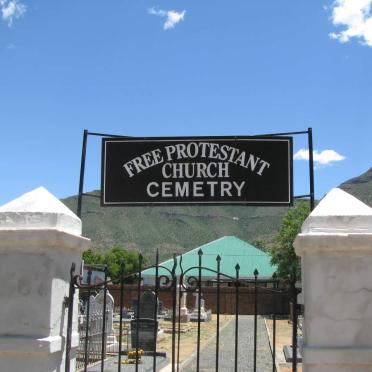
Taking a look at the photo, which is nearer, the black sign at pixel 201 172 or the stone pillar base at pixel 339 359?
the stone pillar base at pixel 339 359

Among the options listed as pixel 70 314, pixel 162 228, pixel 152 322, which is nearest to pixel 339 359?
pixel 70 314

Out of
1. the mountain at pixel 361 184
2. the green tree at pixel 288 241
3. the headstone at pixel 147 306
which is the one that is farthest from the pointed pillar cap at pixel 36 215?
the mountain at pixel 361 184

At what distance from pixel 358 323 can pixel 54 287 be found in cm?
248

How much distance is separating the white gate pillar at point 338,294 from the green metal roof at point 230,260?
46550 mm

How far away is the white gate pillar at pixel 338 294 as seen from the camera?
4.15 metres

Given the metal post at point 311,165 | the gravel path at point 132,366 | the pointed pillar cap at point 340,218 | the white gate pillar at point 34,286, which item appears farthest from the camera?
the gravel path at point 132,366

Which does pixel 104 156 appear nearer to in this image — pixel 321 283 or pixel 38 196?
pixel 38 196

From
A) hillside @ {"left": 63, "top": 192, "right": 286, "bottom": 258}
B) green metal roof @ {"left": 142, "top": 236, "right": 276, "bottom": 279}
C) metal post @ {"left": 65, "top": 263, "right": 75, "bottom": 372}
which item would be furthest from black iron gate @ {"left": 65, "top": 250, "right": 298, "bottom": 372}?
hillside @ {"left": 63, "top": 192, "right": 286, "bottom": 258}

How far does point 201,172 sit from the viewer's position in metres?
5.88

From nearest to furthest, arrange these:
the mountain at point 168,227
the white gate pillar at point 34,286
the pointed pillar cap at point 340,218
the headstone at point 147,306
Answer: the pointed pillar cap at point 340,218, the white gate pillar at point 34,286, the headstone at point 147,306, the mountain at point 168,227

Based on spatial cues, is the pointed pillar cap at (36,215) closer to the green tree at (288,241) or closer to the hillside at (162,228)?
the green tree at (288,241)

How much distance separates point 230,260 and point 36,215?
54574mm

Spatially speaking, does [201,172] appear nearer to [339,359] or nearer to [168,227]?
[339,359]

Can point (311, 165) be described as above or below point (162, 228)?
below
